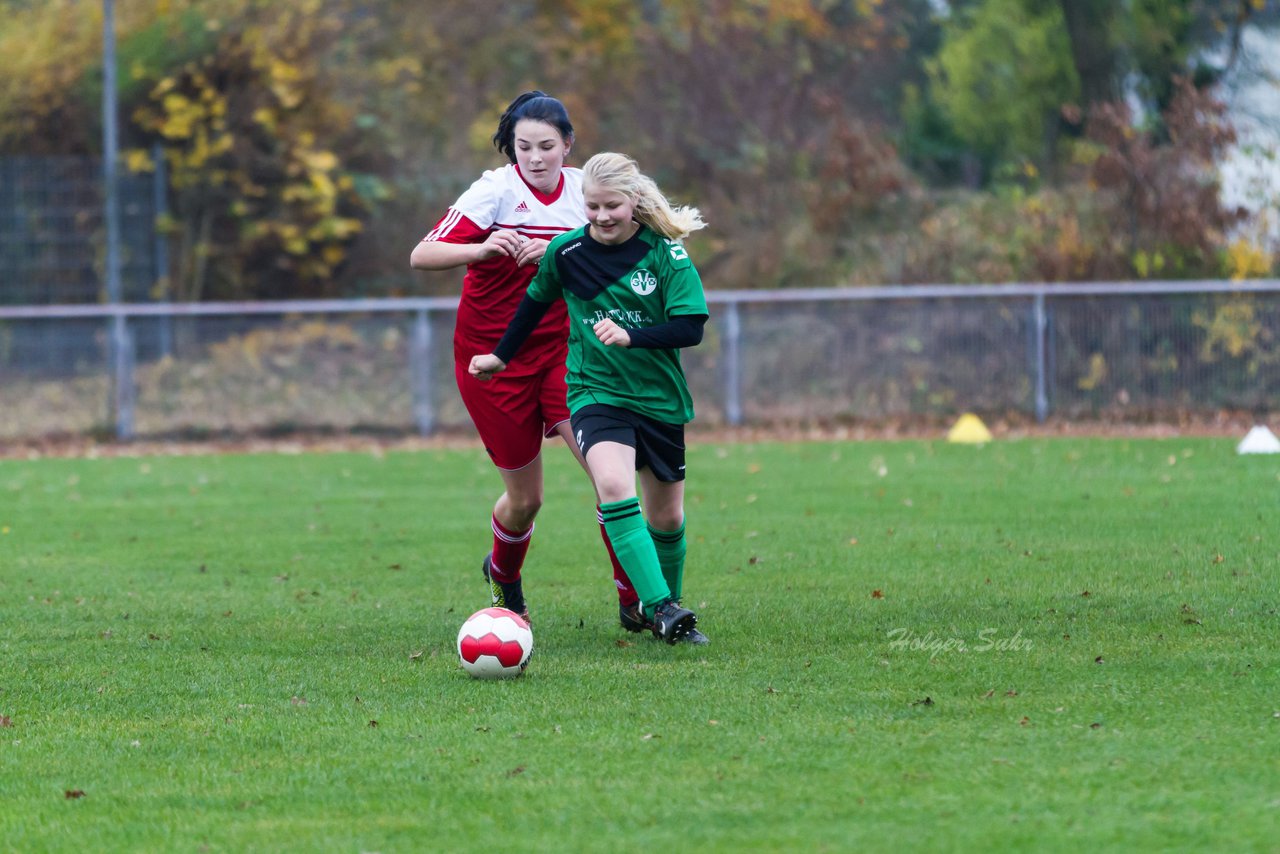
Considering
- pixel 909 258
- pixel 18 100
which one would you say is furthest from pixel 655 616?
pixel 18 100

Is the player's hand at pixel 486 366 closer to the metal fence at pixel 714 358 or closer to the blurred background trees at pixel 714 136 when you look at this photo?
the metal fence at pixel 714 358

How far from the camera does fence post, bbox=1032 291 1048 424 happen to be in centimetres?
1742

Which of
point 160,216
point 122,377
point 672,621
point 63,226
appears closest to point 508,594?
point 672,621

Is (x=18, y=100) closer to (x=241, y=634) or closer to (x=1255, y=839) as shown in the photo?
(x=241, y=634)

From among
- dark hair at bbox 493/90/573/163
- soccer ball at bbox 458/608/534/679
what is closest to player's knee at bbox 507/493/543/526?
soccer ball at bbox 458/608/534/679

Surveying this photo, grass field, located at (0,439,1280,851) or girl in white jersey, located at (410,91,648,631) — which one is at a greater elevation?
girl in white jersey, located at (410,91,648,631)

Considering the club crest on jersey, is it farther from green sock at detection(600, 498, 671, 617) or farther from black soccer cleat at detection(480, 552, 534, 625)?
black soccer cleat at detection(480, 552, 534, 625)

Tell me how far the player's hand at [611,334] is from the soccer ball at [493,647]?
1021 mm

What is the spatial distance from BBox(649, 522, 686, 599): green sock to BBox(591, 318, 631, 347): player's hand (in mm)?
931

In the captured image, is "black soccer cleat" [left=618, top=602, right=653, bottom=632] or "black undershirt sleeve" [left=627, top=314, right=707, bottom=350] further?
"black soccer cleat" [left=618, top=602, right=653, bottom=632]

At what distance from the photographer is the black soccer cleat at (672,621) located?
5887 mm

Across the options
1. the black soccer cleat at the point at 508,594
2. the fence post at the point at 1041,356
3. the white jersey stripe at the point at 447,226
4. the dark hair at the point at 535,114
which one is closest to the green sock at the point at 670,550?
the black soccer cleat at the point at 508,594

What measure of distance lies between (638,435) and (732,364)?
11.9 m

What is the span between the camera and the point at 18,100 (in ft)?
74.0
